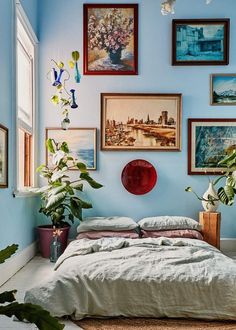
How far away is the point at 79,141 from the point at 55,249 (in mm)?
1387

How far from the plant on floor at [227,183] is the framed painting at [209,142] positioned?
0.09 m

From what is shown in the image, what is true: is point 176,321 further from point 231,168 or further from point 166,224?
point 231,168

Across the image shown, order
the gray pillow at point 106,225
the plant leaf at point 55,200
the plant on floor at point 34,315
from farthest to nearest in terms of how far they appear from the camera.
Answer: the gray pillow at point 106,225, the plant leaf at point 55,200, the plant on floor at point 34,315

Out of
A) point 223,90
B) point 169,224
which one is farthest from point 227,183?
point 223,90

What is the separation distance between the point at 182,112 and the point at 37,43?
197 centimetres

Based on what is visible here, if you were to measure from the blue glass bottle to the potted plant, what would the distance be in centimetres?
15

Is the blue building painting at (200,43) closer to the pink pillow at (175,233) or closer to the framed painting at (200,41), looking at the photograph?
the framed painting at (200,41)

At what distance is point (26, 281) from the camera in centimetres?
340

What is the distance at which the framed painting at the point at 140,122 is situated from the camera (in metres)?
4.91

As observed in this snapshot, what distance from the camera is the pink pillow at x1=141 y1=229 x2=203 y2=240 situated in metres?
4.25

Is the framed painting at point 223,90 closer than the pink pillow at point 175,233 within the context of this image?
No

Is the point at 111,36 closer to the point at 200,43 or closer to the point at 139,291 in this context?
the point at 200,43

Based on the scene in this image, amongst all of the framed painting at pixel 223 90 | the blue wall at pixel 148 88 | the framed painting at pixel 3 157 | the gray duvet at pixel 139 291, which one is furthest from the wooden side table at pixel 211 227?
the framed painting at pixel 3 157

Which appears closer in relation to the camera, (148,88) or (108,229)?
(108,229)
